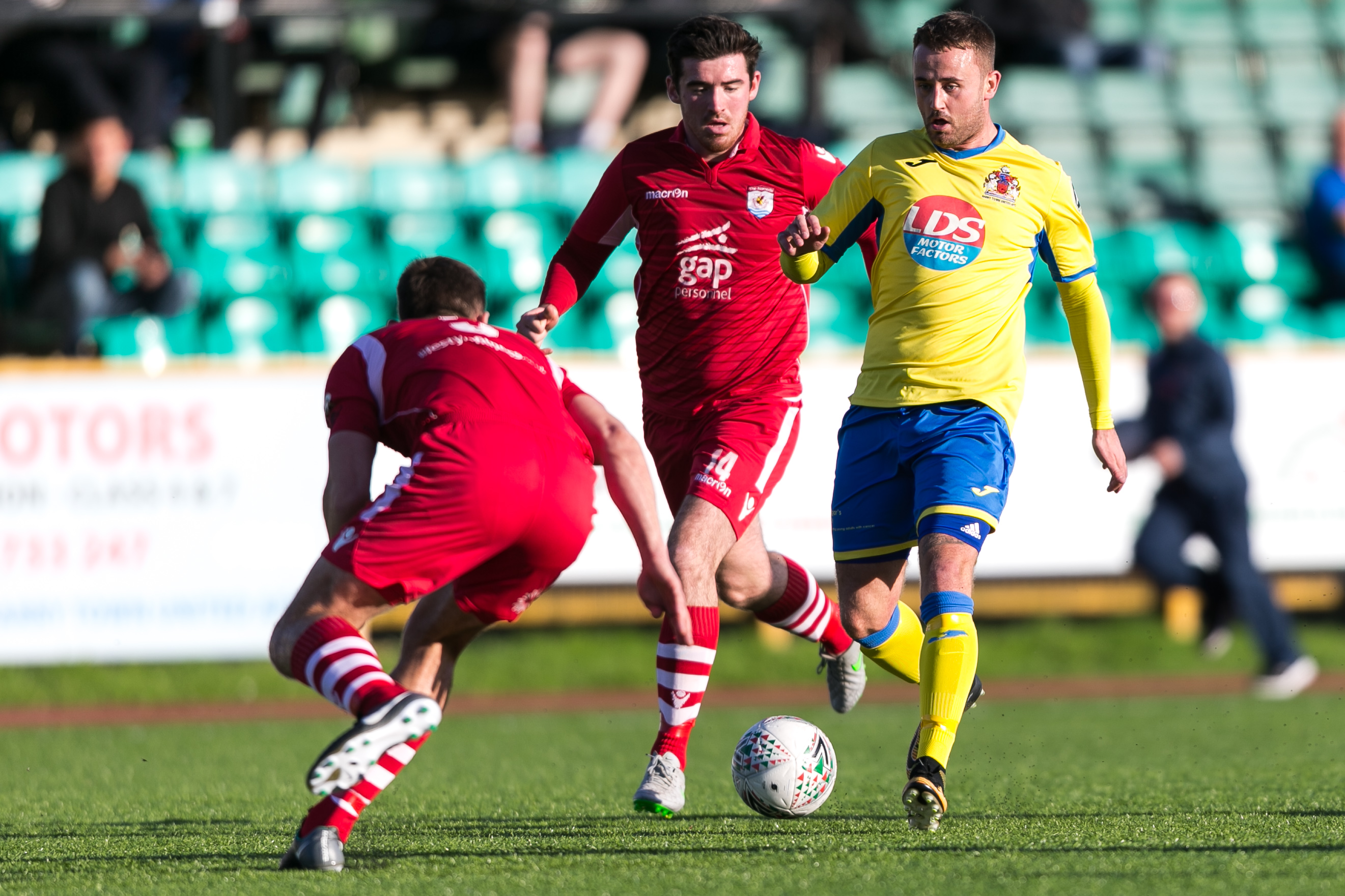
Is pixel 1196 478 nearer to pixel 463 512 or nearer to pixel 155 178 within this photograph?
pixel 463 512

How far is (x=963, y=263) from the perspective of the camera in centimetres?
542

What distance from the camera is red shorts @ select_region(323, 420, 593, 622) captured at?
4.47m

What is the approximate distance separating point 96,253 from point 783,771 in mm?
8643

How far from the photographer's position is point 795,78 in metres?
15.6

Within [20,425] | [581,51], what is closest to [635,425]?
[20,425]

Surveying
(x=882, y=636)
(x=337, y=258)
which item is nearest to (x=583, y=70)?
(x=337, y=258)

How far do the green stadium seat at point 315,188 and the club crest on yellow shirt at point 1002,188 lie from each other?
8723 mm

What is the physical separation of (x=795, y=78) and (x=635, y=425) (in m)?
5.81

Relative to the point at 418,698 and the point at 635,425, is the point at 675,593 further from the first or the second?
the point at 635,425

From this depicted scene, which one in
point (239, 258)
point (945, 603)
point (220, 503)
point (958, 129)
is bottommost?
point (220, 503)

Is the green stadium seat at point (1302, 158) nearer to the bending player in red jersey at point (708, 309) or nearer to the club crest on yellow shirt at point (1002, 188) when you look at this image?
the bending player in red jersey at point (708, 309)

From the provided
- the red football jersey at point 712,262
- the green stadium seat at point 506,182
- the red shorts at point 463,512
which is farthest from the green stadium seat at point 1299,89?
the red shorts at point 463,512

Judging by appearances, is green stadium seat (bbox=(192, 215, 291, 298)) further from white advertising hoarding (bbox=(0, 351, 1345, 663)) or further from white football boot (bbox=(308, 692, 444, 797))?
white football boot (bbox=(308, 692, 444, 797))

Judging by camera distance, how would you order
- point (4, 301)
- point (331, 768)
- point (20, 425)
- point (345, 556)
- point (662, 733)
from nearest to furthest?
point (331, 768)
point (345, 556)
point (662, 733)
point (20, 425)
point (4, 301)
